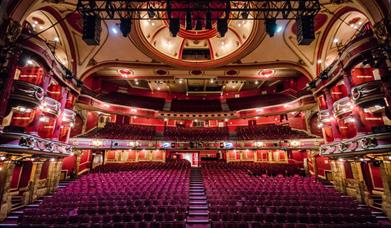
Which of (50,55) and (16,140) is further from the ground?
(50,55)

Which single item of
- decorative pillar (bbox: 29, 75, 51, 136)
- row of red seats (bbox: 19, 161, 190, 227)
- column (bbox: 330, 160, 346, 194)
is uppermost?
decorative pillar (bbox: 29, 75, 51, 136)

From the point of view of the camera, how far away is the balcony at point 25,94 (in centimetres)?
766

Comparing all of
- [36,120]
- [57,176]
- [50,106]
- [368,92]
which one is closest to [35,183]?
[57,176]

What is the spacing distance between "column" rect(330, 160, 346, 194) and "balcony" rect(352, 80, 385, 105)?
5.13 m

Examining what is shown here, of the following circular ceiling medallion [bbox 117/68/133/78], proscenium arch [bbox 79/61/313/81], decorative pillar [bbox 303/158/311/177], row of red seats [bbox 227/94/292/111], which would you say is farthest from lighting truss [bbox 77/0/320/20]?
decorative pillar [bbox 303/158/311/177]

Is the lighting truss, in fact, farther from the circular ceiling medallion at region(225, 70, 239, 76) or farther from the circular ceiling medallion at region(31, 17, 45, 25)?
the circular ceiling medallion at region(225, 70, 239, 76)

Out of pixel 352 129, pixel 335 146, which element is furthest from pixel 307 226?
pixel 352 129

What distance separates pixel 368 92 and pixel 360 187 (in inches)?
221

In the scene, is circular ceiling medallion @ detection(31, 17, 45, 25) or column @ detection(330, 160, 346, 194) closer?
circular ceiling medallion @ detection(31, 17, 45, 25)

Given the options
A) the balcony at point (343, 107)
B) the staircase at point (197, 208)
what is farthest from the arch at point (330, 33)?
the staircase at point (197, 208)

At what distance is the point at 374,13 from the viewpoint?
7.08 metres

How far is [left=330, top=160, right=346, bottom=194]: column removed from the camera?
423 inches

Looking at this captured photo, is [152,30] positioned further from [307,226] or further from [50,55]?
[307,226]

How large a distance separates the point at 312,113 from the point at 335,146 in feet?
18.7
